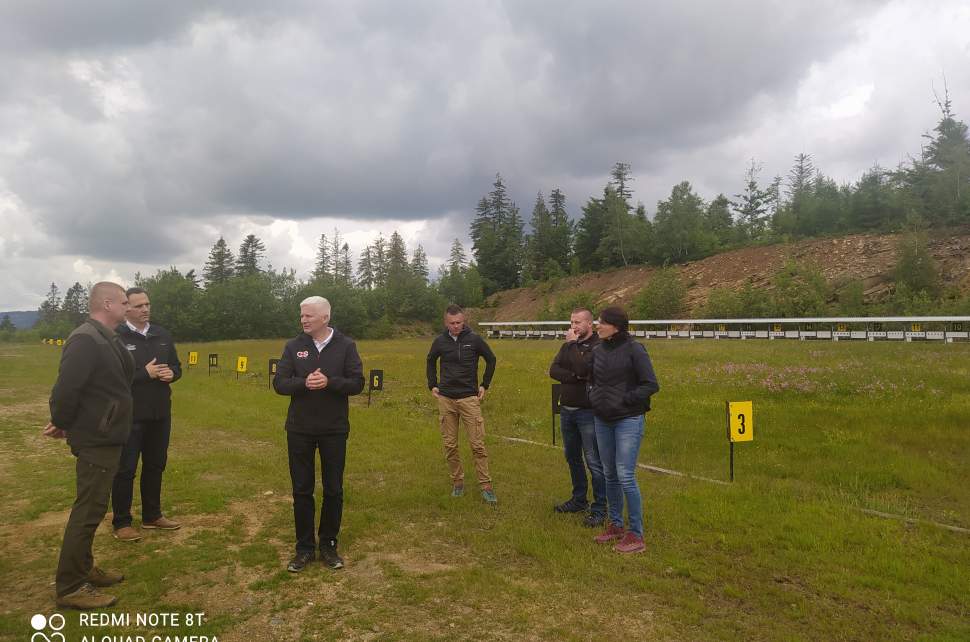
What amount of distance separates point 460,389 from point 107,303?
380 cm

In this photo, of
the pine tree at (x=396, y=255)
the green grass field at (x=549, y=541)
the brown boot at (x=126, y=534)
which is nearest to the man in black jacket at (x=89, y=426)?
the green grass field at (x=549, y=541)

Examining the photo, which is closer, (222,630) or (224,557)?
(222,630)

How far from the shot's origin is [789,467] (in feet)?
29.1

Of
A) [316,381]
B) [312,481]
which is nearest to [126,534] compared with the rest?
[312,481]

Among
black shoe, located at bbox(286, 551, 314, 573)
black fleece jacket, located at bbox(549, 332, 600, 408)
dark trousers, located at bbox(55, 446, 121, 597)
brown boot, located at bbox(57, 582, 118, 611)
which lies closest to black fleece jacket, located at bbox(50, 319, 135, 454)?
dark trousers, located at bbox(55, 446, 121, 597)

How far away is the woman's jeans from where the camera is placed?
214 inches

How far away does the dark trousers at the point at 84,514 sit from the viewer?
4.26m

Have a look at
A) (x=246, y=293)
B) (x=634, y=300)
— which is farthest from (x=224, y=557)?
(x=246, y=293)

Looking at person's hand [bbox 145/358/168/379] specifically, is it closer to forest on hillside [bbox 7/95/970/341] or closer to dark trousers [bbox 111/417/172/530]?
dark trousers [bbox 111/417/172/530]

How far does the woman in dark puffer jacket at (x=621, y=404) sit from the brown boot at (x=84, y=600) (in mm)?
4257

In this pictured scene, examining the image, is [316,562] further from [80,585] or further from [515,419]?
[515,419]

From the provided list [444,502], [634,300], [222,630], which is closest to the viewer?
[222,630]

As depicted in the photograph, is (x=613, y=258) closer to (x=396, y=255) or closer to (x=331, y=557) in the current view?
(x=396, y=255)

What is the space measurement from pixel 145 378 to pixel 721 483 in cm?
727
